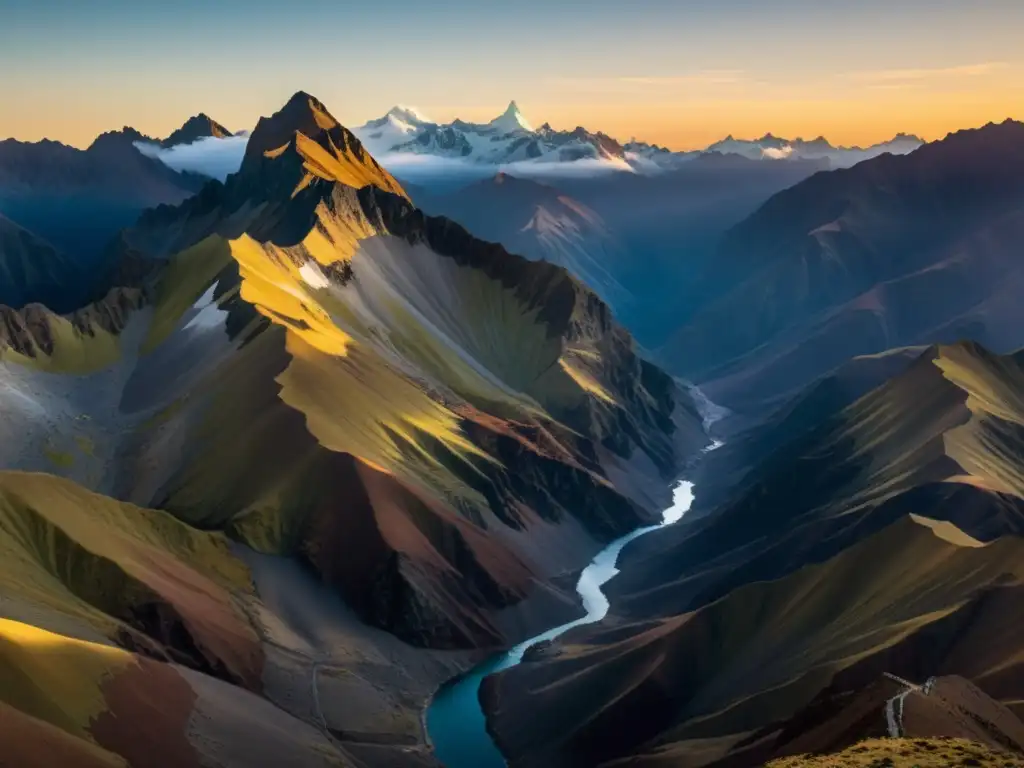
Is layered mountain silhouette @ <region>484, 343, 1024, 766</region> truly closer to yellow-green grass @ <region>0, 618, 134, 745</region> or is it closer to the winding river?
the winding river

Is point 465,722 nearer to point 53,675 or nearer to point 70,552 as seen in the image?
point 70,552

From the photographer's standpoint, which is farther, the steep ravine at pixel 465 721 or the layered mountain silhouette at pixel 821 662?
the steep ravine at pixel 465 721

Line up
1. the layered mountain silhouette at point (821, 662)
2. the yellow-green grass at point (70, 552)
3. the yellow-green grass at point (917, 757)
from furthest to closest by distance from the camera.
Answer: the yellow-green grass at point (70, 552) < the layered mountain silhouette at point (821, 662) < the yellow-green grass at point (917, 757)

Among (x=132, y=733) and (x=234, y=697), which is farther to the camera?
(x=234, y=697)

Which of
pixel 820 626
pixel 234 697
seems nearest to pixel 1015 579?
pixel 820 626

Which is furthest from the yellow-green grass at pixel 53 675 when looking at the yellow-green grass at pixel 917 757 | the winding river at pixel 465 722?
the yellow-green grass at pixel 917 757

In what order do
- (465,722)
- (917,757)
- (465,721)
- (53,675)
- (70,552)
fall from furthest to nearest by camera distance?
(465,721) → (465,722) → (70,552) → (53,675) → (917,757)

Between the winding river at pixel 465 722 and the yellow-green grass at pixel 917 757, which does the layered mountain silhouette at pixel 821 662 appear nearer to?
the winding river at pixel 465 722

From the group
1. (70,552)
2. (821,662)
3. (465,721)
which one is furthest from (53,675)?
(821,662)

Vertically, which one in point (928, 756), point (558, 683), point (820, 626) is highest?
point (928, 756)

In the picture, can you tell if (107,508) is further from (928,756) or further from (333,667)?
(928,756)

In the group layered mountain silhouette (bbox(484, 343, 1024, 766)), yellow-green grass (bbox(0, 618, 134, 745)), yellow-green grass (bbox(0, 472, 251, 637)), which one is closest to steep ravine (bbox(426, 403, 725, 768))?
layered mountain silhouette (bbox(484, 343, 1024, 766))
